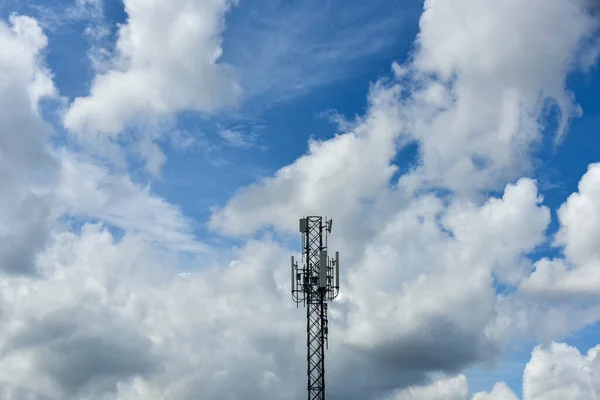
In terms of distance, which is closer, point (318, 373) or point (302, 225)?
point (318, 373)

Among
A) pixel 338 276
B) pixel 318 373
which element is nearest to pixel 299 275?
pixel 338 276

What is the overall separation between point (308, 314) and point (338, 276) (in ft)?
14.3

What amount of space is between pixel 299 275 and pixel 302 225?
466 cm

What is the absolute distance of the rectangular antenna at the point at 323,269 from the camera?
236ft

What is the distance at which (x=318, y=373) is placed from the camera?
69.6 m

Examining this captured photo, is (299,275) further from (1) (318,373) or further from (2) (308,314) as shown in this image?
(1) (318,373)

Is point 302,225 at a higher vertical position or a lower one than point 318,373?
higher

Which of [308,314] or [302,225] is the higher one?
[302,225]

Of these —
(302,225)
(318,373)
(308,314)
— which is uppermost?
(302,225)

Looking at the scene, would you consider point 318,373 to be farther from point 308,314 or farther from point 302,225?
point 302,225

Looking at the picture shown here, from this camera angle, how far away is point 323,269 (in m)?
72.4

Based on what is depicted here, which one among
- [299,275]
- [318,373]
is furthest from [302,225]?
[318,373]

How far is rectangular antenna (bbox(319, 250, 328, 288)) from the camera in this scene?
72.1 metres

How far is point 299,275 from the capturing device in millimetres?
73250
